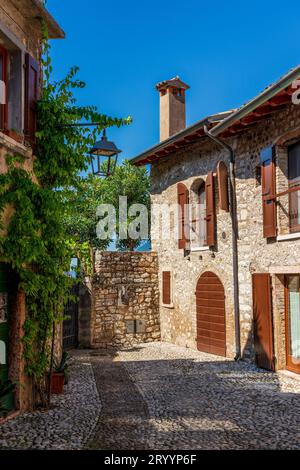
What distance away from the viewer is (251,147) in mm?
10078

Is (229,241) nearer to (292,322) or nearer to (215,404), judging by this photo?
(292,322)

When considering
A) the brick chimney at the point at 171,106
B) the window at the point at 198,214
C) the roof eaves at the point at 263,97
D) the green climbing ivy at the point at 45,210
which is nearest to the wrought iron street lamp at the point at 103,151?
the green climbing ivy at the point at 45,210

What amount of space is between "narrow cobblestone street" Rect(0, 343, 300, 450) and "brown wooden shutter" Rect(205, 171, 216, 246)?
3.03m

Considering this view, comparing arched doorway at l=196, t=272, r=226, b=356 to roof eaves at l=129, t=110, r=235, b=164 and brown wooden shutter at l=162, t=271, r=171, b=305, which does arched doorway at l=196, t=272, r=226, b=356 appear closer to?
brown wooden shutter at l=162, t=271, r=171, b=305

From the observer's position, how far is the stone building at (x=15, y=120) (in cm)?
591

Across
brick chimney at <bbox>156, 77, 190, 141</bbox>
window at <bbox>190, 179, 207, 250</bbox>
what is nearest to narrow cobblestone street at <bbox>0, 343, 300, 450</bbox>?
window at <bbox>190, 179, 207, 250</bbox>

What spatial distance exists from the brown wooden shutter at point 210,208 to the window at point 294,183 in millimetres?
2492

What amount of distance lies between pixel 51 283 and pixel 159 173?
8.79 meters

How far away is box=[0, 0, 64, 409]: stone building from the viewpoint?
19.4 ft

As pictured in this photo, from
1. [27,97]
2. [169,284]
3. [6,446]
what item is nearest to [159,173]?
[169,284]

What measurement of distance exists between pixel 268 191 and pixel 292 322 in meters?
2.63

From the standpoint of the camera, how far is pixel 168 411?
6.38 meters

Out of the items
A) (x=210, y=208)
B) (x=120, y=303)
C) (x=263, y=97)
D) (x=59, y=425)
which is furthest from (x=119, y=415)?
(x=120, y=303)
